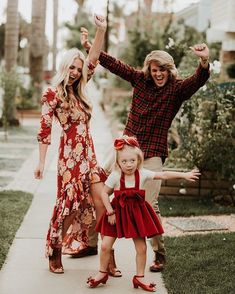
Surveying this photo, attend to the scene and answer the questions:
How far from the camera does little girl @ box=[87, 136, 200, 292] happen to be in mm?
4598

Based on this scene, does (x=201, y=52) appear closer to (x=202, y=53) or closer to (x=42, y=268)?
(x=202, y=53)

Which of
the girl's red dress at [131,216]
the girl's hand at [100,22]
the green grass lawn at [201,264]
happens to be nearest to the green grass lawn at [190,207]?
the green grass lawn at [201,264]

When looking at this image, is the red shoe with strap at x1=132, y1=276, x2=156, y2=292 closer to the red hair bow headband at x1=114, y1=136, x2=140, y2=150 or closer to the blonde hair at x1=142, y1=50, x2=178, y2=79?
the red hair bow headband at x1=114, y1=136, x2=140, y2=150

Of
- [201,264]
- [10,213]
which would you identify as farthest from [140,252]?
[10,213]

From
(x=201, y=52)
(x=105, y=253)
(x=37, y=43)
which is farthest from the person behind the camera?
(x=37, y=43)

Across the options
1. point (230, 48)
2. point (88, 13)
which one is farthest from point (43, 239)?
point (88, 13)

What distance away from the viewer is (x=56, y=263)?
16.8 feet

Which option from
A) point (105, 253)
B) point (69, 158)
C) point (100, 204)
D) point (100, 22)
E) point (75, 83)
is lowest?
point (105, 253)

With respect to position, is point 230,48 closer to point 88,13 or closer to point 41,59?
point 41,59

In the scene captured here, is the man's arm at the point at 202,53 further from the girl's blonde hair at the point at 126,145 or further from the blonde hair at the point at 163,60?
the girl's blonde hair at the point at 126,145

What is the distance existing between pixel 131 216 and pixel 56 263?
912 mm

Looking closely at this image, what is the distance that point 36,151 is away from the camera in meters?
13.8

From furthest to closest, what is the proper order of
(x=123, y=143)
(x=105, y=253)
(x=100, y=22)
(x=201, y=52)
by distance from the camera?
(x=100, y=22)
(x=201, y=52)
(x=105, y=253)
(x=123, y=143)

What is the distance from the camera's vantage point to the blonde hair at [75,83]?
4.95m
